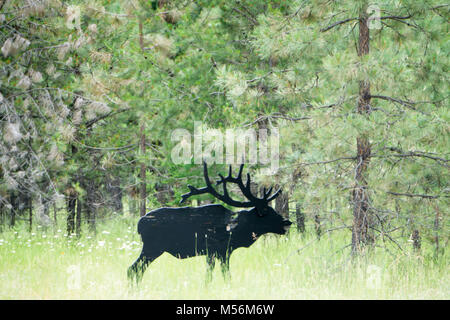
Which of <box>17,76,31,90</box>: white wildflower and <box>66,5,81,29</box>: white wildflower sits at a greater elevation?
<box>66,5,81,29</box>: white wildflower

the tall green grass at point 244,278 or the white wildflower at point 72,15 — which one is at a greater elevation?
the white wildflower at point 72,15

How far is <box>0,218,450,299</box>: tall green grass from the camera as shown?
19.2 ft

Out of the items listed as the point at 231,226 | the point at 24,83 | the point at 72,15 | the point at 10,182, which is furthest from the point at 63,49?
the point at 231,226

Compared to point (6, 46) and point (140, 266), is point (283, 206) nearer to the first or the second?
point (140, 266)

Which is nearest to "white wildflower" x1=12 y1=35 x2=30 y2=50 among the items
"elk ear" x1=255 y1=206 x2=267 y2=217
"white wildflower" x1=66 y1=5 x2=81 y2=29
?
"white wildflower" x1=66 y1=5 x2=81 y2=29

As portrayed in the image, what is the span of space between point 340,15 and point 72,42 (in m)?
4.78

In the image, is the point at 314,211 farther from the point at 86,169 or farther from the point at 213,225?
the point at 86,169

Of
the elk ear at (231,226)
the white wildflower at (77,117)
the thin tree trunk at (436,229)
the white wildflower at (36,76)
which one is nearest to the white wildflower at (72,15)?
the white wildflower at (36,76)

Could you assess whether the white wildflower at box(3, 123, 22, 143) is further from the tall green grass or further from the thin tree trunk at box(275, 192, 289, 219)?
the thin tree trunk at box(275, 192, 289, 219)

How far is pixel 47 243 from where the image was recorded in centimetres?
934

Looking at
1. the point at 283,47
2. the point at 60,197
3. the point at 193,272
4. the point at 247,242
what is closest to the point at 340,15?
the point at 283,47

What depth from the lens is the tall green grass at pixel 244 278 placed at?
19.2 feet

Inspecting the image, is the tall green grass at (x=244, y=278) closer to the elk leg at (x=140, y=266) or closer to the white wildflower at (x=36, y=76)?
the elk leg at (x=140, y=266)

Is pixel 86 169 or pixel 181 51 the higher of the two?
pixel 181 51
